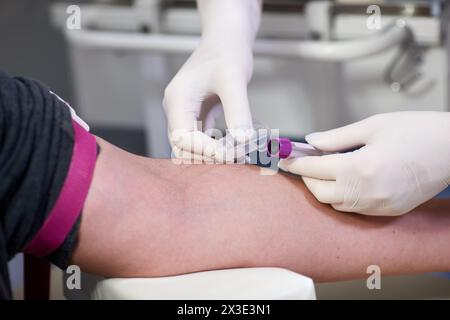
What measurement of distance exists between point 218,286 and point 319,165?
0.23m

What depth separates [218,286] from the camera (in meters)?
0.77

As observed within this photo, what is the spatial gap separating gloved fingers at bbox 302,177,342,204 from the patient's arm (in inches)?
0.7

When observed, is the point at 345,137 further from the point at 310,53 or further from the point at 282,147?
the point at 310,53

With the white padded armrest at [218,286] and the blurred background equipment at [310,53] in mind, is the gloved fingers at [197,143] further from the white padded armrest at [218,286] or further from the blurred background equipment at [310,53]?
the blurred background equipment at [310,53]

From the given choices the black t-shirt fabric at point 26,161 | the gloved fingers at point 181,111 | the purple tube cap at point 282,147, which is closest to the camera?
the black t-shirt fabric at point 26,161

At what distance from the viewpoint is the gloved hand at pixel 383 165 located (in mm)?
869

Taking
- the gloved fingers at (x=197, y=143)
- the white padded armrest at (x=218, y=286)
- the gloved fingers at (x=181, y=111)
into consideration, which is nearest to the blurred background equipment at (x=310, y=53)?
the gloved fingers at (x=181, y=111)

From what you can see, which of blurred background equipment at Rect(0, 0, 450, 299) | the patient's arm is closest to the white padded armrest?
the patient's arm

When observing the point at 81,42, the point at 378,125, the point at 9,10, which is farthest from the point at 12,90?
the point at 9,10

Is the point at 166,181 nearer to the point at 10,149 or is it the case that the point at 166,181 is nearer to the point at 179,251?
the point at 179,251

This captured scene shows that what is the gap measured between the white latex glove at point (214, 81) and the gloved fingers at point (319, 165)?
78mm

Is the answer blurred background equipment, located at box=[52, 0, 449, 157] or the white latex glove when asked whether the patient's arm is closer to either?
the white latex glove

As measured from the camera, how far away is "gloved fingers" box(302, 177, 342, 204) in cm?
88

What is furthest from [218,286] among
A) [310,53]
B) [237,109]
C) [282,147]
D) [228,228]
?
[310,53]
